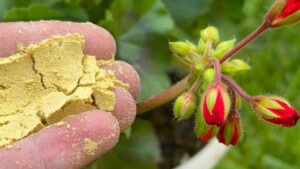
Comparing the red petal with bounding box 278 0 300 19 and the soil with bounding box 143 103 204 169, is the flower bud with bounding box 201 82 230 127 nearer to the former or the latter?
the red petal with bounding box 278 0 300 19

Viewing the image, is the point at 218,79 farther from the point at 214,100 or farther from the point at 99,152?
the point at 99,152

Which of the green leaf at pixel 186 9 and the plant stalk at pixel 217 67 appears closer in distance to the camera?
the plant stalk at pixel 217 67

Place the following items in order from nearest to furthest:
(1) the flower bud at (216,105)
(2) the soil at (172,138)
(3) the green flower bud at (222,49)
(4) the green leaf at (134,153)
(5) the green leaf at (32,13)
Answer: (1) the flower bud at (216,105) < (3) the green flower bud at (222,49) < (5) the green leaf at (32,13) < (4) the green leaf at (134,153) < (2) the soil at (172,138)

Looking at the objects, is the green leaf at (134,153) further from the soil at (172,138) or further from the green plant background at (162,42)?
the soil at (172,138)

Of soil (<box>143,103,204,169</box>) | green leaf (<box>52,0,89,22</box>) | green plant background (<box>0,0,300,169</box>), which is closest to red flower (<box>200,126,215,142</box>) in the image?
green plant background (<box>0,0,300,169</box>)

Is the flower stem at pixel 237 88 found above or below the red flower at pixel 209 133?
above

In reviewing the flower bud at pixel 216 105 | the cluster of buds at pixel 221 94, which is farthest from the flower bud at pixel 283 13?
the flower bud at pixel 216 105
